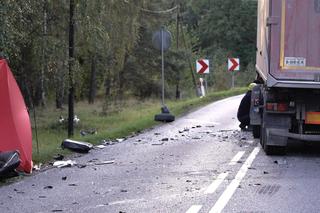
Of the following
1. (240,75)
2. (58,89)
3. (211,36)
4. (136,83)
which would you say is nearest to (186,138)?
(58,89)

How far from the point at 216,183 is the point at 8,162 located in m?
3.14

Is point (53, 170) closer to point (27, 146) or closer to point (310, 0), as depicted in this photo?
point (27, 146)

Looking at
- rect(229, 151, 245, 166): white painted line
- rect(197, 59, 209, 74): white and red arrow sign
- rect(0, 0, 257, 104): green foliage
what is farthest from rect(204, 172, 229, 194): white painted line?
rect(197, 59, 209, 74): white and red arrow sign

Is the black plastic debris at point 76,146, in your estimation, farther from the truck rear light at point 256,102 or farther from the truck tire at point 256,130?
the truck tire at point 256,130

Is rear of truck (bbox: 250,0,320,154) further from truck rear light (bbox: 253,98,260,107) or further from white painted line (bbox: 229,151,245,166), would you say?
truck rear light (bbox: 253,98,260,107)

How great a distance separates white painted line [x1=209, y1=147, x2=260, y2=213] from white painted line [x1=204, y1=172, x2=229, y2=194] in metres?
0.18

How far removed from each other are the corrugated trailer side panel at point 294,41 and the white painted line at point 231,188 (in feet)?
5.05

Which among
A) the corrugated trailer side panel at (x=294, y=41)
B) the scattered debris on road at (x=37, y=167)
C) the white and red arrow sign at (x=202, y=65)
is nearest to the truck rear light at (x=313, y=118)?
the corrugated trailer side panel at (x=294, y=41)

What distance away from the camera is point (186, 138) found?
50.2 feet

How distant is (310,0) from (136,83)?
1025 inches

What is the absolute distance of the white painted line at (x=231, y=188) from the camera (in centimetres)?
760

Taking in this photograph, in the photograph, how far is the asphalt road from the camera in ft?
25.7

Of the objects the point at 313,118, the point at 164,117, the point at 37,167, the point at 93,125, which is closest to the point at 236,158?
the point at 313,118

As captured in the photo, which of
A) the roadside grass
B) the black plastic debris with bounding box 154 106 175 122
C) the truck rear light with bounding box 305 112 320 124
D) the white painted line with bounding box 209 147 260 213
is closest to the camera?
the white painted line with bounding box 209 147 260 213
